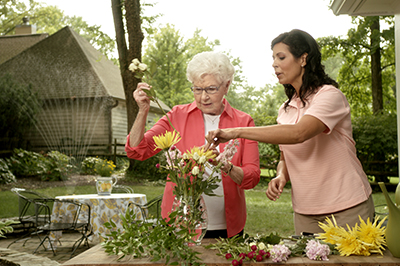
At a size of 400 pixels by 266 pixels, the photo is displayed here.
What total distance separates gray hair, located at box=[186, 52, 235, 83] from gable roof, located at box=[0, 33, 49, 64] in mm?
21972

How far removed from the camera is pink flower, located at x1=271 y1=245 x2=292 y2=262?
1508mm

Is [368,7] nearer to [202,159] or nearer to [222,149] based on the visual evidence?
[222,149]

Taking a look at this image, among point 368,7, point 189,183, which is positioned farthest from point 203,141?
point 368,7

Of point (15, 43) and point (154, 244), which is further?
point (15, 43)

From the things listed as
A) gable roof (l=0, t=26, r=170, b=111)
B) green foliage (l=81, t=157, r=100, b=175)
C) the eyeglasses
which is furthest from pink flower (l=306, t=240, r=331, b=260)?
gable roof (l=0, t=26, r=170, b=111)

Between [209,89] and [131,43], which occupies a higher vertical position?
[131,43]

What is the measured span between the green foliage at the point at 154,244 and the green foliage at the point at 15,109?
15534 mm

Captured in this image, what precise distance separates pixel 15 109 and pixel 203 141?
1534cm

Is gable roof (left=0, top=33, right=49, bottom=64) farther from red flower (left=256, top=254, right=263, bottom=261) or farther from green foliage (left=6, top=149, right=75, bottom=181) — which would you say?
red flower (left=256, top=254, right=263, bottom=261)

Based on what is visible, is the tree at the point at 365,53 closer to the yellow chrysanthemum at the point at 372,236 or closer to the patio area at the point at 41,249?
the patio area at the point at 41,249

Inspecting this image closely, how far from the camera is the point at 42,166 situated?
13641 mm

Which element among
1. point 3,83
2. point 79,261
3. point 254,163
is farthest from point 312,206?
point 3,83

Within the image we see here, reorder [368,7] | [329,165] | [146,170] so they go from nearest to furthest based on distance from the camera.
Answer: [329,165] < [368,7] < [146,170]

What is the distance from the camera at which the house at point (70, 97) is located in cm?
1869
